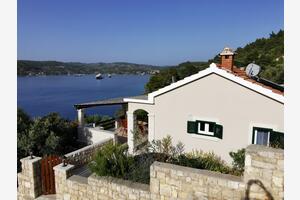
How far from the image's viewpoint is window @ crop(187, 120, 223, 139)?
34.9 ft

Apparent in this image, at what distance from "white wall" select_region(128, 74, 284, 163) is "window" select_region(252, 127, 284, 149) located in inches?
6.3

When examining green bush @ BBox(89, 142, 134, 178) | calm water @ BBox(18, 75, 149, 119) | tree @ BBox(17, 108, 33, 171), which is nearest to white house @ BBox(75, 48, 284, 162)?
green bush @ BBox(89, 142, 134, 178)

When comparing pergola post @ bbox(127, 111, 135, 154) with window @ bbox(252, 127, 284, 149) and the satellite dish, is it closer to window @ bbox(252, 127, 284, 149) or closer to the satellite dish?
window @ bbox(252, 127, 284, 149)

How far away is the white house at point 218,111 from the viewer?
963 centimetres

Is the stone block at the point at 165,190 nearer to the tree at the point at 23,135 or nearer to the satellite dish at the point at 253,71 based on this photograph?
the tree at the point at 23,135

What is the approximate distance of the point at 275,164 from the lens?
5176 millimetres

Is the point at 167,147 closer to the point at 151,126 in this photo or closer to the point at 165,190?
the point at 151,126

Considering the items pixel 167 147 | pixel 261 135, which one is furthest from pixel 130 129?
pixel 261 135

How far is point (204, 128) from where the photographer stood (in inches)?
434

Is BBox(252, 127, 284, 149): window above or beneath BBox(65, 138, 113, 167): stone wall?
above

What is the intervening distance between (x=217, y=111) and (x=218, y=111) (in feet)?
0.14
